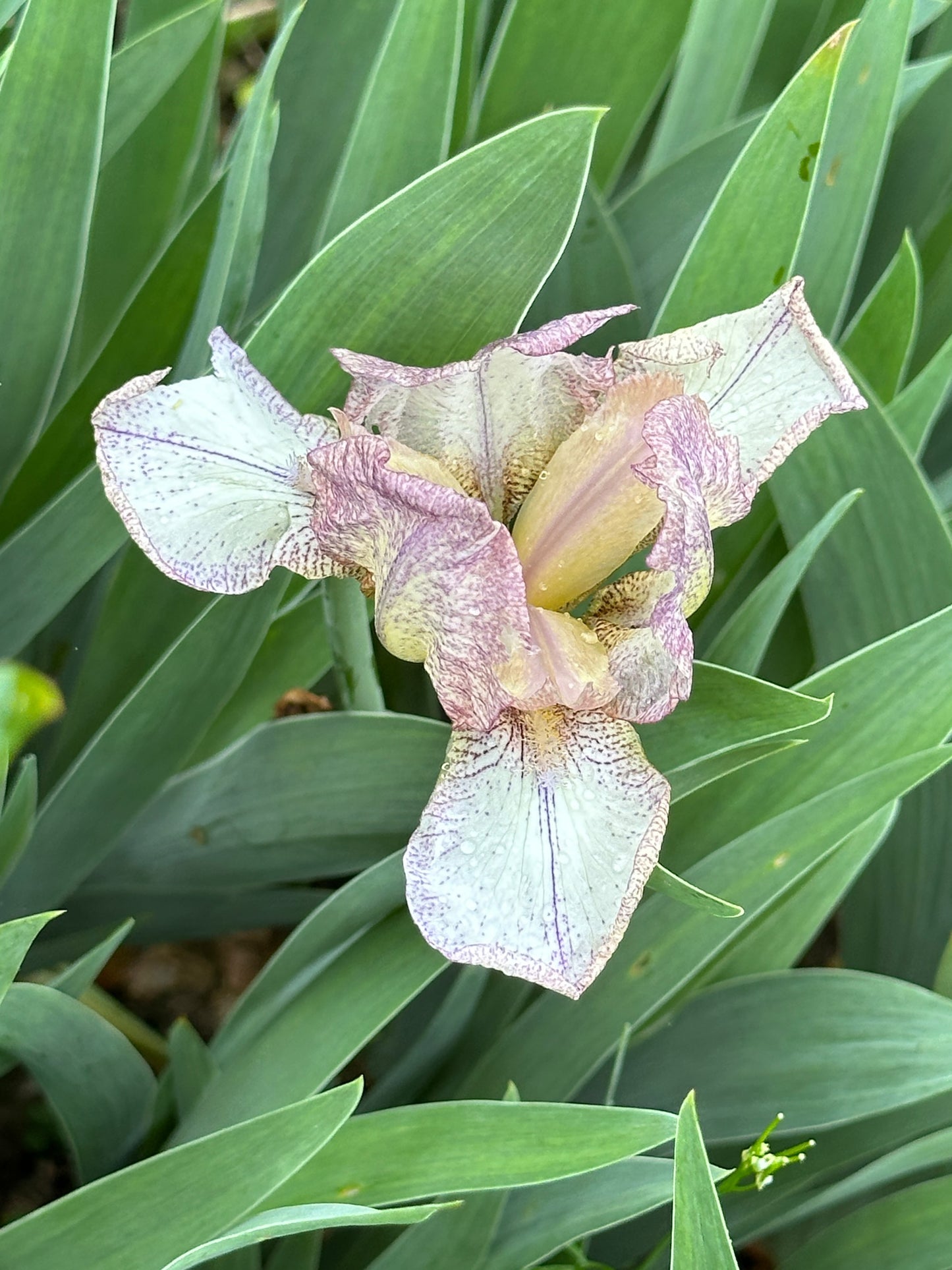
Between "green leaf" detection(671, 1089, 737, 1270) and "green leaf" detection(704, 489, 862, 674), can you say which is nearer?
"green leaf" detection(671, 1089, 737, 1270)

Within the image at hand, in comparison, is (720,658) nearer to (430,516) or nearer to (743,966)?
(743,966)

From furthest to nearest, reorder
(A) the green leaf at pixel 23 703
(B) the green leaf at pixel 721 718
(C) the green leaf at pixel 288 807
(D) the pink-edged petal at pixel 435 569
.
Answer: (C) the green leaf at pixel 288 807
(B) the green leaf at pixel 721 718
(D) the pink-edged petal at pixel 435 569
(A) the green leaf at pixel 23 703

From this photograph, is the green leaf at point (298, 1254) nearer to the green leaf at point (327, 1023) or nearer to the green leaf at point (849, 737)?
the green leaf at point (327, 1023)

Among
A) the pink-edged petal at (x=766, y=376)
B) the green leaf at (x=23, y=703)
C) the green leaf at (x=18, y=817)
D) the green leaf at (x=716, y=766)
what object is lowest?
the green leaf at (x=18, y=817)

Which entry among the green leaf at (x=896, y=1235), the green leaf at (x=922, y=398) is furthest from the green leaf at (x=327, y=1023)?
the green leaf at (x=922, y=398)

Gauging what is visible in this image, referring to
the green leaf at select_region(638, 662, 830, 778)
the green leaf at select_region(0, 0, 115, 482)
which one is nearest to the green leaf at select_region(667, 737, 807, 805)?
the green leaf at select_region(638, 662, 830, 778)

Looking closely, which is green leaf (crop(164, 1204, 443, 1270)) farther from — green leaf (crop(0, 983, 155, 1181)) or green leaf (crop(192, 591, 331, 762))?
green leaf (crop(192, 591, 331, 762))

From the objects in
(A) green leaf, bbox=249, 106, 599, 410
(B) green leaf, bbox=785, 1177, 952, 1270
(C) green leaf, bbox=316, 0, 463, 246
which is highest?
(C) green leaf, bbox=316, 0, 463, 246
